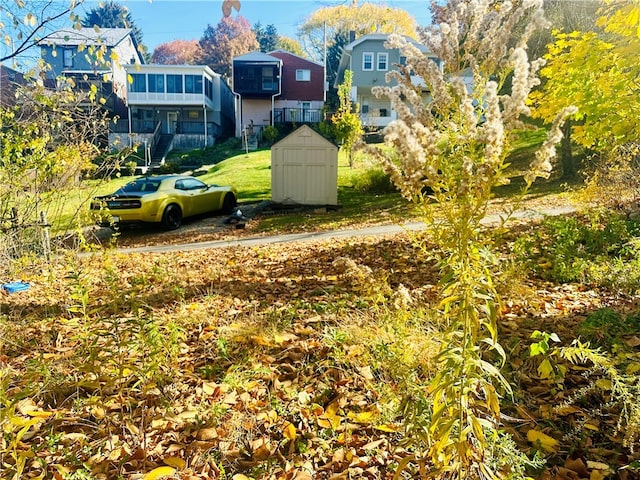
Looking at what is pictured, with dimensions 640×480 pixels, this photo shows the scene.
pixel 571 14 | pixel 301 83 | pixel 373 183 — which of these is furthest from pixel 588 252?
pixel 301 83

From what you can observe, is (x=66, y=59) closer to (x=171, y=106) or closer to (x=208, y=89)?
(x=171, y=106)

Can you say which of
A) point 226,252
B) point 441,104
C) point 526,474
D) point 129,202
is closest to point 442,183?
point 441,104

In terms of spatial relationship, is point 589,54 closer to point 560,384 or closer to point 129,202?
point 560,384

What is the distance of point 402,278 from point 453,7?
3.15 metres

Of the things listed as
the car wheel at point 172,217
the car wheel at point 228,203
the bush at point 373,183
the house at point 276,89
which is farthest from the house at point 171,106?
the car wheel at point 172,217

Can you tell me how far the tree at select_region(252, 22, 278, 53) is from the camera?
47125 millimetres

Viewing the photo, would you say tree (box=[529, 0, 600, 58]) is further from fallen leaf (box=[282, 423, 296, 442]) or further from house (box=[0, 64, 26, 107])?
fallen leaf (box=[282, 423, 296, 442])

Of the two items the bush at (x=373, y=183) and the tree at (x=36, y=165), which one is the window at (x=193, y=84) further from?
the tree at (x=36, y=165)

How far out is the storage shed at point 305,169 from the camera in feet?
45.2

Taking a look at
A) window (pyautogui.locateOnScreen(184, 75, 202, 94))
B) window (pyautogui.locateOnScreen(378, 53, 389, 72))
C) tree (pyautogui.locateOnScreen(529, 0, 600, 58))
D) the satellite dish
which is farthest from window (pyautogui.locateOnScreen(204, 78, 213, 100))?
the satellite dish

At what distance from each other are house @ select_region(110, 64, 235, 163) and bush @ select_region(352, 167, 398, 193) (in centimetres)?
1967

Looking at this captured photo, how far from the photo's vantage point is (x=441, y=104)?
1824mm

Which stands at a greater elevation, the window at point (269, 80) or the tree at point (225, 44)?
the tree at point (225, 44)

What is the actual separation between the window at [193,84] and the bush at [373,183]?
71.2 ft
